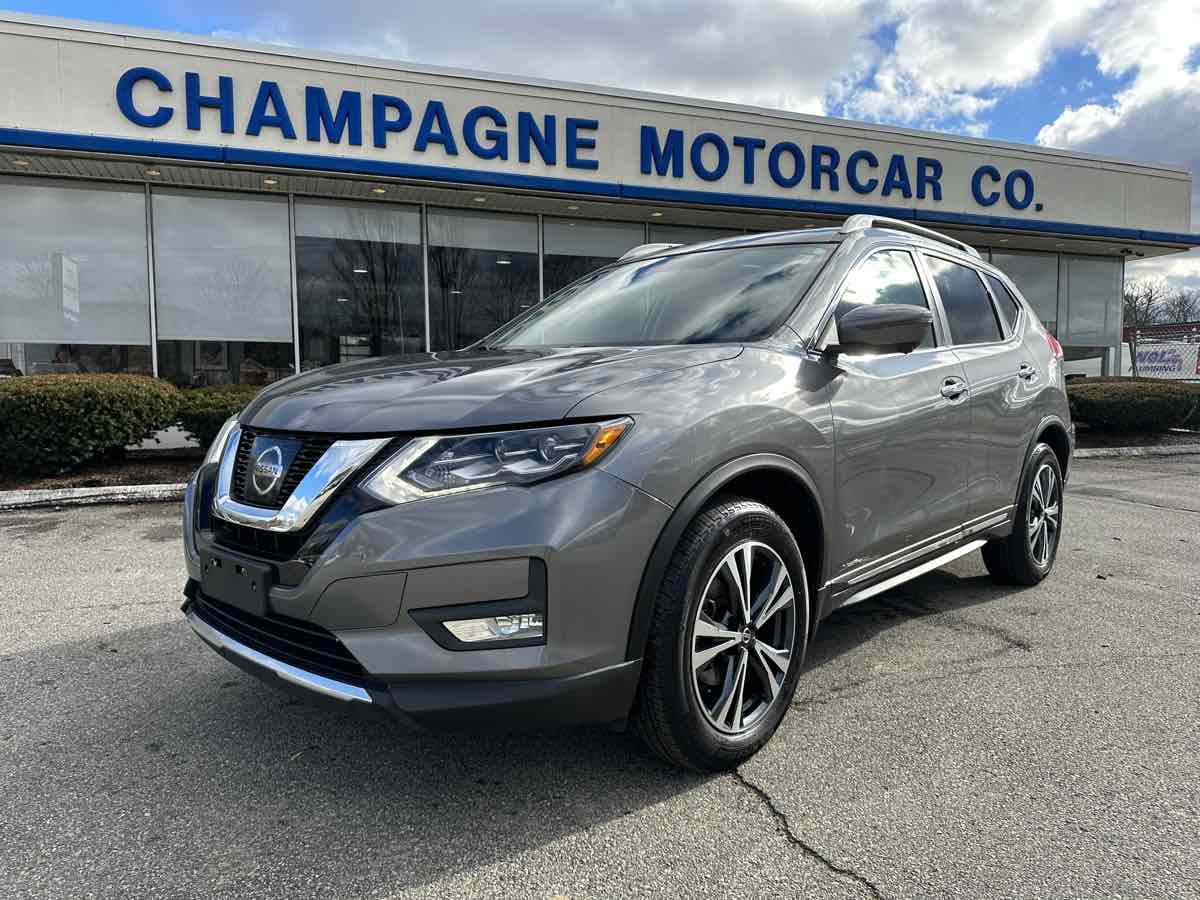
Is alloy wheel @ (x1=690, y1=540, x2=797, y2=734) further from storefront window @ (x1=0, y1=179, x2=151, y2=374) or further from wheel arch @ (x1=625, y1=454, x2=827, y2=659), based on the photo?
storefront window @ (x1=0, y1=179, x2=151, y2=374)

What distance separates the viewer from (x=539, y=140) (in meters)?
11.8

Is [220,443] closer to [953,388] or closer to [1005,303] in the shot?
[953,388]

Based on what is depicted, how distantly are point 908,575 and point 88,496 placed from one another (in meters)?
7.12

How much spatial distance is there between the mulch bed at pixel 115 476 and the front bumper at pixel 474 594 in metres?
6.70

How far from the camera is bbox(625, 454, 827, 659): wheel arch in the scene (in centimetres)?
227

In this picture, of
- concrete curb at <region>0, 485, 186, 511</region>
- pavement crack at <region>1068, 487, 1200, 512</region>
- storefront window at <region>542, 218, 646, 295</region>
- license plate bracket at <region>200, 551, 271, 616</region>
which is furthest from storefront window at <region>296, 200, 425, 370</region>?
license plate bracket at <region>200, 551, 271, 616</region>

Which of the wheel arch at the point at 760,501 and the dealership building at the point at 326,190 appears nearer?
the wheel arch at the point at 760,501

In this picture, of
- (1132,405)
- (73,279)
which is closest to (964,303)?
(1132,405)

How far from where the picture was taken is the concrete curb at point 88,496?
7285mm

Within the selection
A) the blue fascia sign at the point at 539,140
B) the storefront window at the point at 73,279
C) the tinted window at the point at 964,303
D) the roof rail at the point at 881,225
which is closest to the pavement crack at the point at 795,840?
the roof rail at the point at 881,225

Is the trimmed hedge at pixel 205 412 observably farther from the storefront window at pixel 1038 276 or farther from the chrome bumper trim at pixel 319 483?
the storefront window at pixel 1038 276

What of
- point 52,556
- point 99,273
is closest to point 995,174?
point 99,273

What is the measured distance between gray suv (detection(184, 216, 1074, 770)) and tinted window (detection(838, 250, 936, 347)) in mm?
21

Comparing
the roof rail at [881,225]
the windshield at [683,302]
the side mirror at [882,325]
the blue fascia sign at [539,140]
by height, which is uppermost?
the blue fascia sign at [539,140]
